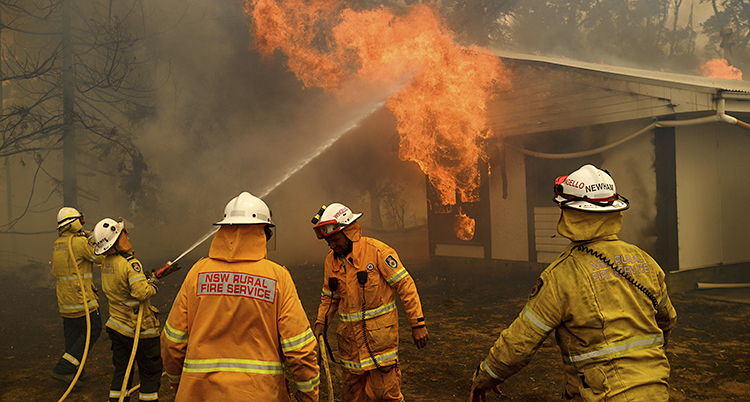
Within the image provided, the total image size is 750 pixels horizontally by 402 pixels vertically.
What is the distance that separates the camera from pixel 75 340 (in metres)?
5.66

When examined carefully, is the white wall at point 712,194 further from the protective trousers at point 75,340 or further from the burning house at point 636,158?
the protective trousers at point 75,340

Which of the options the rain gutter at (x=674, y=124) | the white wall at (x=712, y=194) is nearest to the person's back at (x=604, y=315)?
the rain gutter at (x=674, y=124)

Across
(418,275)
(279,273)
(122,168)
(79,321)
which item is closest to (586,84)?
(418,275)

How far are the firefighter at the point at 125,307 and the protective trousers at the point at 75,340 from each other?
1515 millimetres

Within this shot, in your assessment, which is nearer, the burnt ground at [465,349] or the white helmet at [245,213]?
the white helmet at [245,213]

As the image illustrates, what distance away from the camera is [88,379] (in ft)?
18.6

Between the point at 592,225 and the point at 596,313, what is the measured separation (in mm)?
468

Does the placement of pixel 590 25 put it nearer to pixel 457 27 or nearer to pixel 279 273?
pixel 457 27

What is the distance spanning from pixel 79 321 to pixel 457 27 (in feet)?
76.9

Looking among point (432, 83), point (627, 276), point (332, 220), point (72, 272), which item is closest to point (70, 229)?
point (72, 272)

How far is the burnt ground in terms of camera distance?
491 cm

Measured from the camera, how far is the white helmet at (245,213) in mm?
2578

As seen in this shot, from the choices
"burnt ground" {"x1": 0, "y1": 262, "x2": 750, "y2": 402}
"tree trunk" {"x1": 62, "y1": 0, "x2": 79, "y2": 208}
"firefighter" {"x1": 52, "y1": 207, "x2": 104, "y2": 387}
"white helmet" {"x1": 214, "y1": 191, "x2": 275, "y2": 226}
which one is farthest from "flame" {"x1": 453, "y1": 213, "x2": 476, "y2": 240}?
"tree trunk" {"x1": 62, "y1": 0, "x2": 79, "y2": 208}

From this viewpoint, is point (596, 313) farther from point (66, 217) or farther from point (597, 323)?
point (66, 217)
